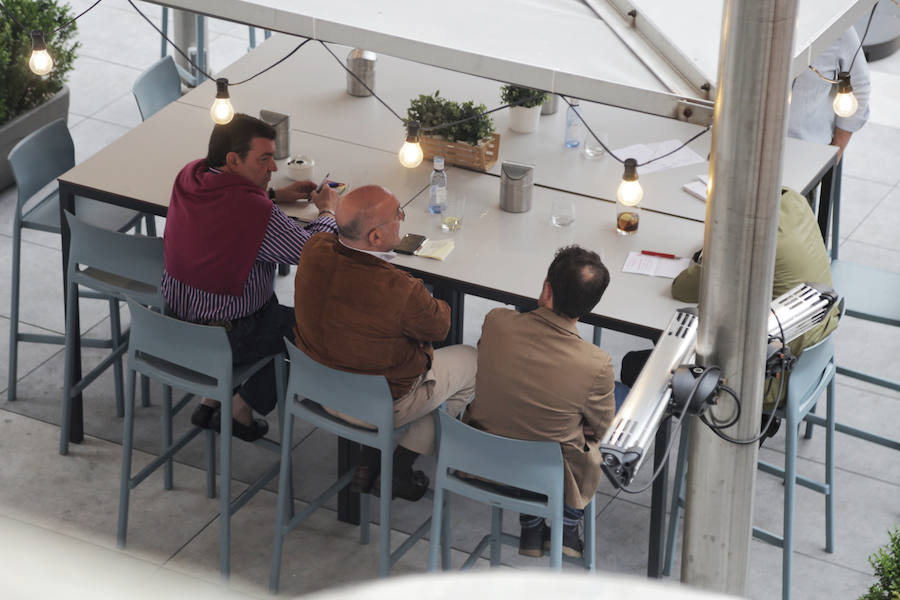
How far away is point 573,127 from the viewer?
4781mm

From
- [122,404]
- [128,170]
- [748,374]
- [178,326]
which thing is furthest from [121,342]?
[748,374]

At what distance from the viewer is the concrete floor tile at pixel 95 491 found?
431cm

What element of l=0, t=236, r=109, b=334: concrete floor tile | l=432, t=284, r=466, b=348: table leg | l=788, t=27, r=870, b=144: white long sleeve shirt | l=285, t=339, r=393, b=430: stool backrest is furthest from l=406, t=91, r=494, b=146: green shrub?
l=0, t=236, r=109, b=334: concrete floor tile

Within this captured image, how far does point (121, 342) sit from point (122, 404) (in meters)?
0.31

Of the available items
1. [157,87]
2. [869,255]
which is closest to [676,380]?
[157,87]

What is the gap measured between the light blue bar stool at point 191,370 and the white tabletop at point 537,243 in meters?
0.73

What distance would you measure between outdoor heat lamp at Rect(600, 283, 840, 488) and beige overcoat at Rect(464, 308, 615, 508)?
4.38 feet

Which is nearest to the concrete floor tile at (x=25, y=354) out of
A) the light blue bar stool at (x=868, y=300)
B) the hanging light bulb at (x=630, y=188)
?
the hanging light bulb at (x=630, y=188)

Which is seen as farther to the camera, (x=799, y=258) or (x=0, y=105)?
(x=0, y=105)

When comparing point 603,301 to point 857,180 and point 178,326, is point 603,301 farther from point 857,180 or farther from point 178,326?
point 857,180

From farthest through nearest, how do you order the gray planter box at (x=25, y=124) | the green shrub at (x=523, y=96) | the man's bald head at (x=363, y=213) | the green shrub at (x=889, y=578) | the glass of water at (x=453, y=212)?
the gray planter box at (x=25, y=124)
the green shrub at (x=523, y=96)
the glass of water at (x=453, y=212)
the man's bald head at (x=363, y=213)
the green shrub at (x=889, y=578)

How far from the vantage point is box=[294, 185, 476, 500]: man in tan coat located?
3574 mm

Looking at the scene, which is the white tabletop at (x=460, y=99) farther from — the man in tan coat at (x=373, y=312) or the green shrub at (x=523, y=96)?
the man in tan coat at (x=373, y=312)

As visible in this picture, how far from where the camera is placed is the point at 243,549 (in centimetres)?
424
